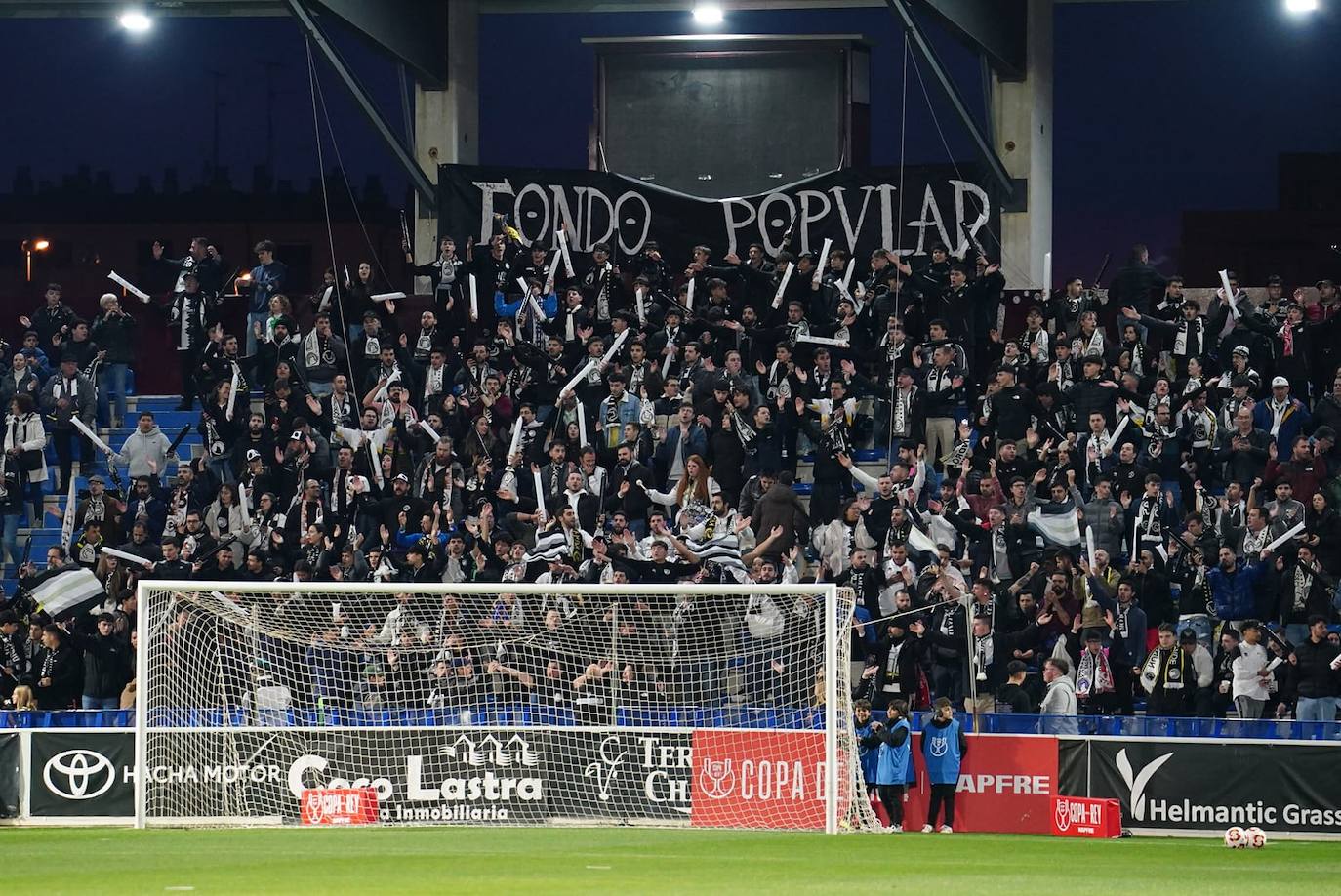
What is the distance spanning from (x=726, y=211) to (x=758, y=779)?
11.9 m

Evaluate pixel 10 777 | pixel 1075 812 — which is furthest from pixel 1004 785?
pixel 10 777

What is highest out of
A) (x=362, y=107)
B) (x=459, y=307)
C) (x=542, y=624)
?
(x=362, y=107)

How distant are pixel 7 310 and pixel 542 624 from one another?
A: 25535mm

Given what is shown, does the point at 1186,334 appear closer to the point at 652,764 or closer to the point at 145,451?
the point at 652,764

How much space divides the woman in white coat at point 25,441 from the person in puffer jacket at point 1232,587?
14291 millimetres

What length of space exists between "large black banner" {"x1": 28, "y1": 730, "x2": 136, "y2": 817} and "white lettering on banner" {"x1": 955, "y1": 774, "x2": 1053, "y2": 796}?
26.2ft

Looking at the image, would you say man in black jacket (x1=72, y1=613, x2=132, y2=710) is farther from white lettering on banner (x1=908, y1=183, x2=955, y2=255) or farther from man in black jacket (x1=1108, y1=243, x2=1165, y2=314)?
man in black jacket (x1=1108, y1=243, x2=1165, y2=314)

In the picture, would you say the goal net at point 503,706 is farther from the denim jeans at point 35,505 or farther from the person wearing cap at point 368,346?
the denim jeans at point 35,505

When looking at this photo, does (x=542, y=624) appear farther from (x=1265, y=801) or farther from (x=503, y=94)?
(x=503, y=94)

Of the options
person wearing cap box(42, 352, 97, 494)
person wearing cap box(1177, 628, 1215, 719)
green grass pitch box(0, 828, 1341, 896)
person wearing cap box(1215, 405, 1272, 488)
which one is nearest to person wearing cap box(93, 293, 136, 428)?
person wearing cap box(42, 352, 97, 494)

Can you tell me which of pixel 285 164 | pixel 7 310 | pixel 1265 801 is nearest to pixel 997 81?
pixel 1265 801

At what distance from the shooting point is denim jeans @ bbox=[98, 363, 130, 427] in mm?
28578

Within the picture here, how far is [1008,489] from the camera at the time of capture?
23484 millimetres

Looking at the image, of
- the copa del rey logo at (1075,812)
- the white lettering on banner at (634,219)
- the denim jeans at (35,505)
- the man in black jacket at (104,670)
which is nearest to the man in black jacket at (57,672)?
the man in black jacket at (104,670)
